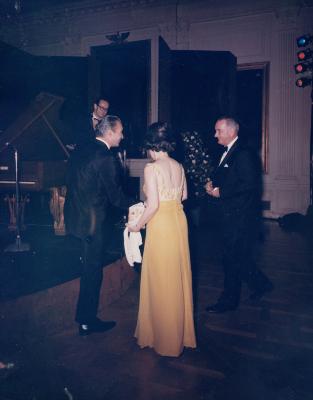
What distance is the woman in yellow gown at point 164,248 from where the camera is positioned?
2.67 meters

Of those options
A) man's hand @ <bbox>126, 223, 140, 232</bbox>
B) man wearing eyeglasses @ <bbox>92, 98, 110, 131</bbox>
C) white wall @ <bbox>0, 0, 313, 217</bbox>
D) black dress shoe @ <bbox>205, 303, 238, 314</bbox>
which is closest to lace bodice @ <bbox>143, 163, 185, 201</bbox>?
man's hand @ <bbox>126, 223, 140, 232</bbox>

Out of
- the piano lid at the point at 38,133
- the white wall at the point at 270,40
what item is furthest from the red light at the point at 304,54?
the piano lid at the point at 38,133

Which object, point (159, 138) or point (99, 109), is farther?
point (99, 109)

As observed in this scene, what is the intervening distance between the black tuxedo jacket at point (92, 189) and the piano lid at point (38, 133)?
2022 millimetres

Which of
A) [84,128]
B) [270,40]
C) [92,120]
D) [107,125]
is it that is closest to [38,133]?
[84,128]

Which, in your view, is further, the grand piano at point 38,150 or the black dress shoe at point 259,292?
the grand piano at point 38,150

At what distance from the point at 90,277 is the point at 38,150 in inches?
118

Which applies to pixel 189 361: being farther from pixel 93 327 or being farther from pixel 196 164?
pixel 196 164

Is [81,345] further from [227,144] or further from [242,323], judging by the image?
[227,144]

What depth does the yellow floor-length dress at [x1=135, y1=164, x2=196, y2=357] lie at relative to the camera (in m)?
2.68

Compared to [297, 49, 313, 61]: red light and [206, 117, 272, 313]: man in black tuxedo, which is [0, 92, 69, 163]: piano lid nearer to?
[206, 117, 272, 313]: man in black tuxedo

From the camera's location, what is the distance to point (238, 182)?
11.2ft

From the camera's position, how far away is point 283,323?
3.28 m

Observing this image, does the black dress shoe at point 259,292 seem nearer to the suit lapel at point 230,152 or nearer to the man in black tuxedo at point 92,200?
the suit lapel at point 230,152
